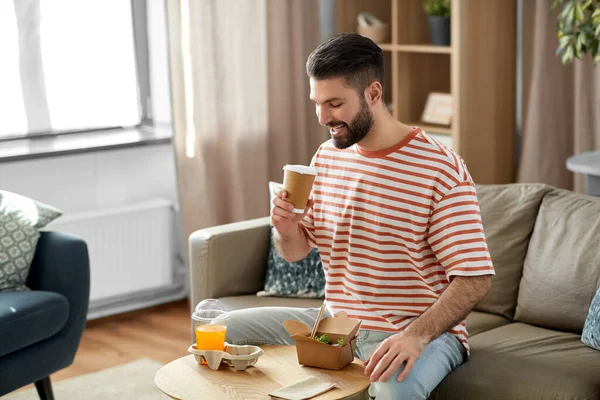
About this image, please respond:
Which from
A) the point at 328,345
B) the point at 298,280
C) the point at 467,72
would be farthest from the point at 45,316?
the point at 467,72

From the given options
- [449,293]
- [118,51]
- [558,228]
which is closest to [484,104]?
[558,228]

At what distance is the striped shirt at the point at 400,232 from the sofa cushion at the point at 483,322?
417 mm

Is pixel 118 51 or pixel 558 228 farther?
pixel 118 51

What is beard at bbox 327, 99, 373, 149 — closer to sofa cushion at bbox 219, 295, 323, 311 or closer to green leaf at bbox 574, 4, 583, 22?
sofa cushion at bbox 219, 295, 323, 311

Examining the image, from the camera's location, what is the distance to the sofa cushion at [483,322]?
8.82 ft

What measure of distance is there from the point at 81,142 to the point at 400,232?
2.30 m

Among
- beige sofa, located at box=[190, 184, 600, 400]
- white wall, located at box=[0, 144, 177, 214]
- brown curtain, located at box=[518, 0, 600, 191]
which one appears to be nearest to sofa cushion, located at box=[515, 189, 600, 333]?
beige sofa, located at box=[190, 184, 600, 400]

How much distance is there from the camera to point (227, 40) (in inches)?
159

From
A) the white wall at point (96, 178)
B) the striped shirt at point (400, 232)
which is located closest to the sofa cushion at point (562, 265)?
the striped shirt at point (400, 232)

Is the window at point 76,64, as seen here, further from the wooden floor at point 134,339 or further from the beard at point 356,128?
the beard at point 356,128

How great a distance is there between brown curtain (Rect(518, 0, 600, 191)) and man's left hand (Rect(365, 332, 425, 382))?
2.08m

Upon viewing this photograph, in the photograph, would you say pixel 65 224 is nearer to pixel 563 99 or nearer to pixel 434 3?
pixel 434 3

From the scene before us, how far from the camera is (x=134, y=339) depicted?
12.7ft

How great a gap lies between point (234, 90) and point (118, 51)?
59 centimetres
